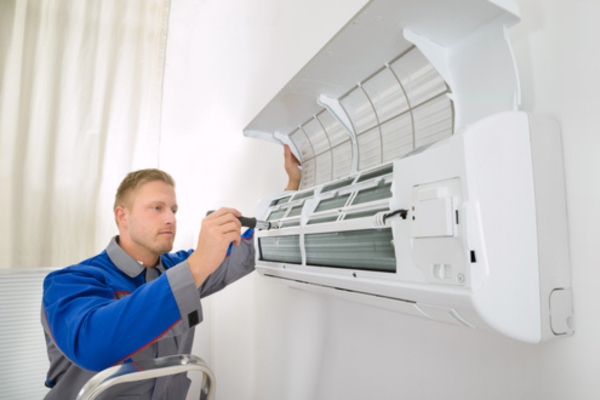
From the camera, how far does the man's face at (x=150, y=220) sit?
147 centimetres

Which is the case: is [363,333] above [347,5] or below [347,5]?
below

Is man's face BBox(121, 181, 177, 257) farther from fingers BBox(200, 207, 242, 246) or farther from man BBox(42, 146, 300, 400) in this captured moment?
fingers BBox(200, 207, 242, 246)

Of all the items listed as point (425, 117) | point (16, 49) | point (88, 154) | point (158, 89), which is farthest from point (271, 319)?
point (16, 49)

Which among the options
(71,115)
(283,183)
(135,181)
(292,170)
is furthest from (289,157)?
(71,115)

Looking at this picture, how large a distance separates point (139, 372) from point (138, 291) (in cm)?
21

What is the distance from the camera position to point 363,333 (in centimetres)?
123

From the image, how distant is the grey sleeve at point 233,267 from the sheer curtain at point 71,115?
1.26 metres

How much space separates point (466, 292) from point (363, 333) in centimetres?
69

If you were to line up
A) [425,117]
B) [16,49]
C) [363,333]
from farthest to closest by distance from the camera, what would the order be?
[16,49], [363,333], [425,117]

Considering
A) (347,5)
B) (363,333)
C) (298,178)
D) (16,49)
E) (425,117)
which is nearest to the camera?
(425,117)

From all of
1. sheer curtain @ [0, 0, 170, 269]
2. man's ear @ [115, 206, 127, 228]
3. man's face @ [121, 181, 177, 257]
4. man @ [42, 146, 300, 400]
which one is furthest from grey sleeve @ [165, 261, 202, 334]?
sheer curtain @ [0, 0, 170, 269]

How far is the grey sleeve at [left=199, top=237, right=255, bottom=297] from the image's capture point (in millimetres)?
1575

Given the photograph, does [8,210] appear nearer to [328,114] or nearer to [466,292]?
[328,114]

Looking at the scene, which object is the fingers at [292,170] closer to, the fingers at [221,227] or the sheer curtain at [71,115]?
the fingers at [221,227]
